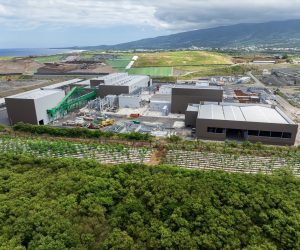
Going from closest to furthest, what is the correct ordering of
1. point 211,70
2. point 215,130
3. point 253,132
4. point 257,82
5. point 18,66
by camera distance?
point 253,132 < point 215,130 < point 257,82 < point 211,70 < point 18,66

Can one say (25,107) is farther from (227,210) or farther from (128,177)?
(227,210)

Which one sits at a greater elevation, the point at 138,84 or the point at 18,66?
the point at 18,66

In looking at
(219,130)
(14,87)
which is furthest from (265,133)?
(14,87)

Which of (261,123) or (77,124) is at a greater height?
(261,123)

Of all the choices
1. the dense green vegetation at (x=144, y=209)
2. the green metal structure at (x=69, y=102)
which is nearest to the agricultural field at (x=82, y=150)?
the dense green vegetation at (x=144, y=209)

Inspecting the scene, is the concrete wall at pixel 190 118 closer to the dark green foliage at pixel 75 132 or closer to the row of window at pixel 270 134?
the dark green foliage at pixel 75 132

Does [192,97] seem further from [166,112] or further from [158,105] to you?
[158,105]

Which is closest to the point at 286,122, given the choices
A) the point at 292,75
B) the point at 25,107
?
the point at 25,107

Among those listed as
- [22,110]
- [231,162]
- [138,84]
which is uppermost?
[22,110]
